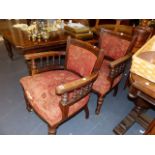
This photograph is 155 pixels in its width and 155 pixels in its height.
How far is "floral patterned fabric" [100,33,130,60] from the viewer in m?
1.73

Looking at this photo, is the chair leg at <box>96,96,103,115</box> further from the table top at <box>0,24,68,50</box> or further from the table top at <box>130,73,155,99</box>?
the table top at <box>0,24,68,50</box>

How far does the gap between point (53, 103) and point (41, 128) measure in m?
0.53

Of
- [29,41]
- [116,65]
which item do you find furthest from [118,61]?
[29,41]

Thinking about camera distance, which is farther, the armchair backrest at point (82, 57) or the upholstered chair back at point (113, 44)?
the upholstered chair back at point (113, 44)

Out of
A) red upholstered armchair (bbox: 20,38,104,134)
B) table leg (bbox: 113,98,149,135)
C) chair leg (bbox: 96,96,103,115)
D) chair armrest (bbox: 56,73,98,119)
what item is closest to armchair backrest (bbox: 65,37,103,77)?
red upholstered armchair (bbox: 20,38,104,134)

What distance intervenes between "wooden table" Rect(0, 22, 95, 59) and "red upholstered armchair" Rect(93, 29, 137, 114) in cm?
29

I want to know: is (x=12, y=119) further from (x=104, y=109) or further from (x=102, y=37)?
(x=102, y=37)

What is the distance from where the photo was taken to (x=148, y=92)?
988mm

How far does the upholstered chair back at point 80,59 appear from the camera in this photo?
1445mm

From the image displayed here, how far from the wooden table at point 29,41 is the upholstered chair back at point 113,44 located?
0.23 meters

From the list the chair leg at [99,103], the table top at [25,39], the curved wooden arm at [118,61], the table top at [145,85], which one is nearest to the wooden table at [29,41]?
the table top at [25,39]

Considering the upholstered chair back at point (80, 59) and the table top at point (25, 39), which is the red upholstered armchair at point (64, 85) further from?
the table top at point (25, 39)
